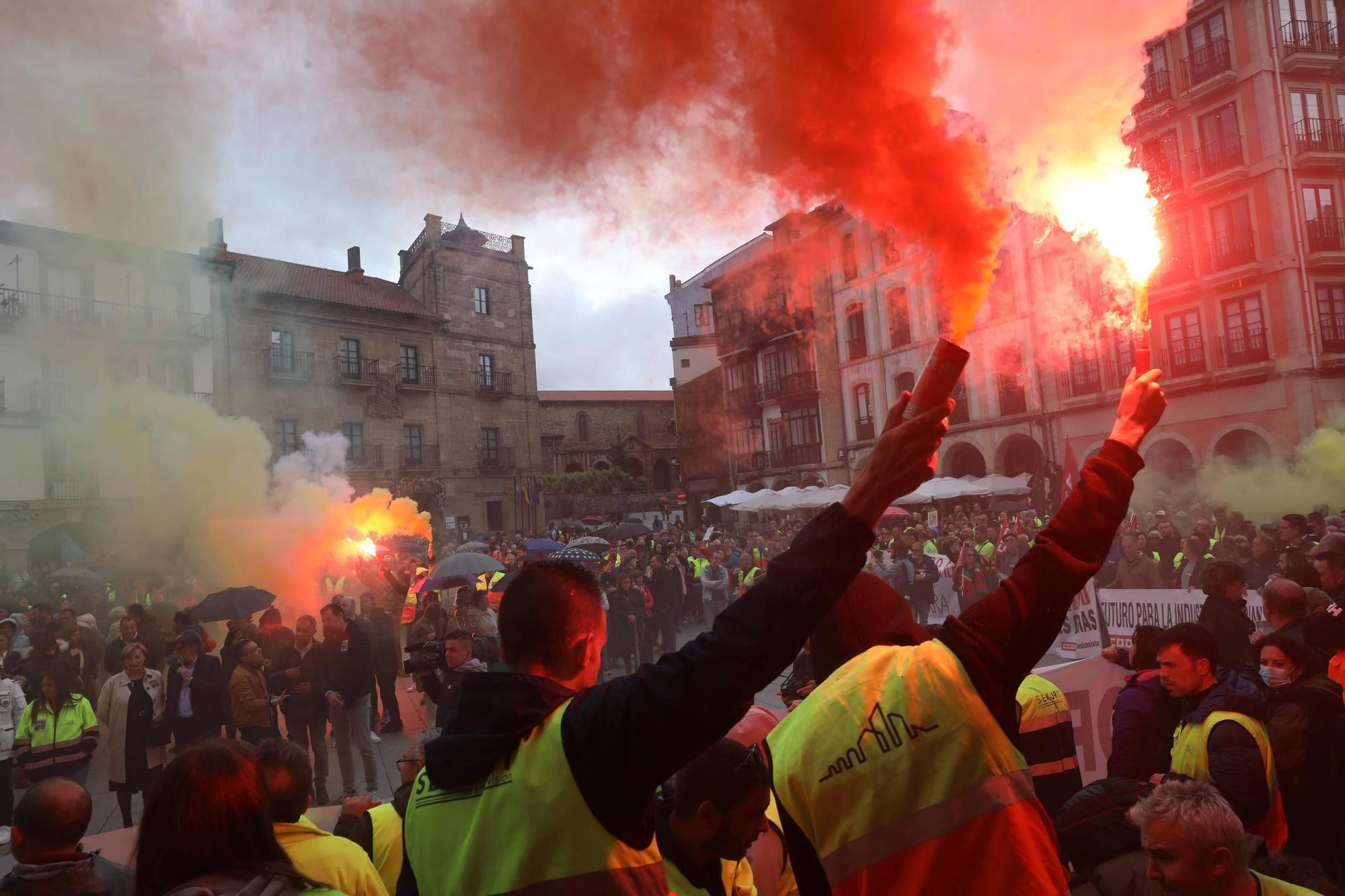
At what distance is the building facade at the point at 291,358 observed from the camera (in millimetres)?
22734

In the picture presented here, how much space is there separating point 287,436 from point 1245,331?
33.3 meters

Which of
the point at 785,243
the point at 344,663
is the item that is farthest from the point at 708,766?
the point at 785,243

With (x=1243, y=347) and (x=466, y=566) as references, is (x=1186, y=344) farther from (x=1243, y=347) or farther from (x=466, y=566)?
(x=466, y=566)

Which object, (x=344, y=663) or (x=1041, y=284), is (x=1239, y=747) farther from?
(x=1041, y=284)

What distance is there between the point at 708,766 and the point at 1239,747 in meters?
2.10

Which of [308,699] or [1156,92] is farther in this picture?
[1156,92]

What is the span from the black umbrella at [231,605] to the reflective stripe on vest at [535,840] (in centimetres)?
1051

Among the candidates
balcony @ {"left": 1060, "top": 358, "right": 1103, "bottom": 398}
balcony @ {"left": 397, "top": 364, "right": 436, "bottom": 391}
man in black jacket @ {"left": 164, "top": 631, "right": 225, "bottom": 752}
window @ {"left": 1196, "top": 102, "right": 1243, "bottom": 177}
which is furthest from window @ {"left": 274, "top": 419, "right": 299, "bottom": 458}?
window @ {"left": 1196, "top": 102, "right": 1243, "bottom": 177}

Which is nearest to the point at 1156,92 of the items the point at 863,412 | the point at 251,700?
the point at 863,412

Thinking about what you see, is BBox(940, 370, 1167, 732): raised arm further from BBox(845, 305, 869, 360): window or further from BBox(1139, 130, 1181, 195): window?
BBox(845, 305, 869, 360): window

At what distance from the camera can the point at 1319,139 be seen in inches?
816

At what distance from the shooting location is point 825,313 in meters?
32.0

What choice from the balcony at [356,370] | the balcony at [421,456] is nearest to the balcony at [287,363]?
the balcony at [356,370]

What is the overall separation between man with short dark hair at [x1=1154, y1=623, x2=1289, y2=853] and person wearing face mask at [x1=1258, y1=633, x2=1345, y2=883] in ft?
0.39
